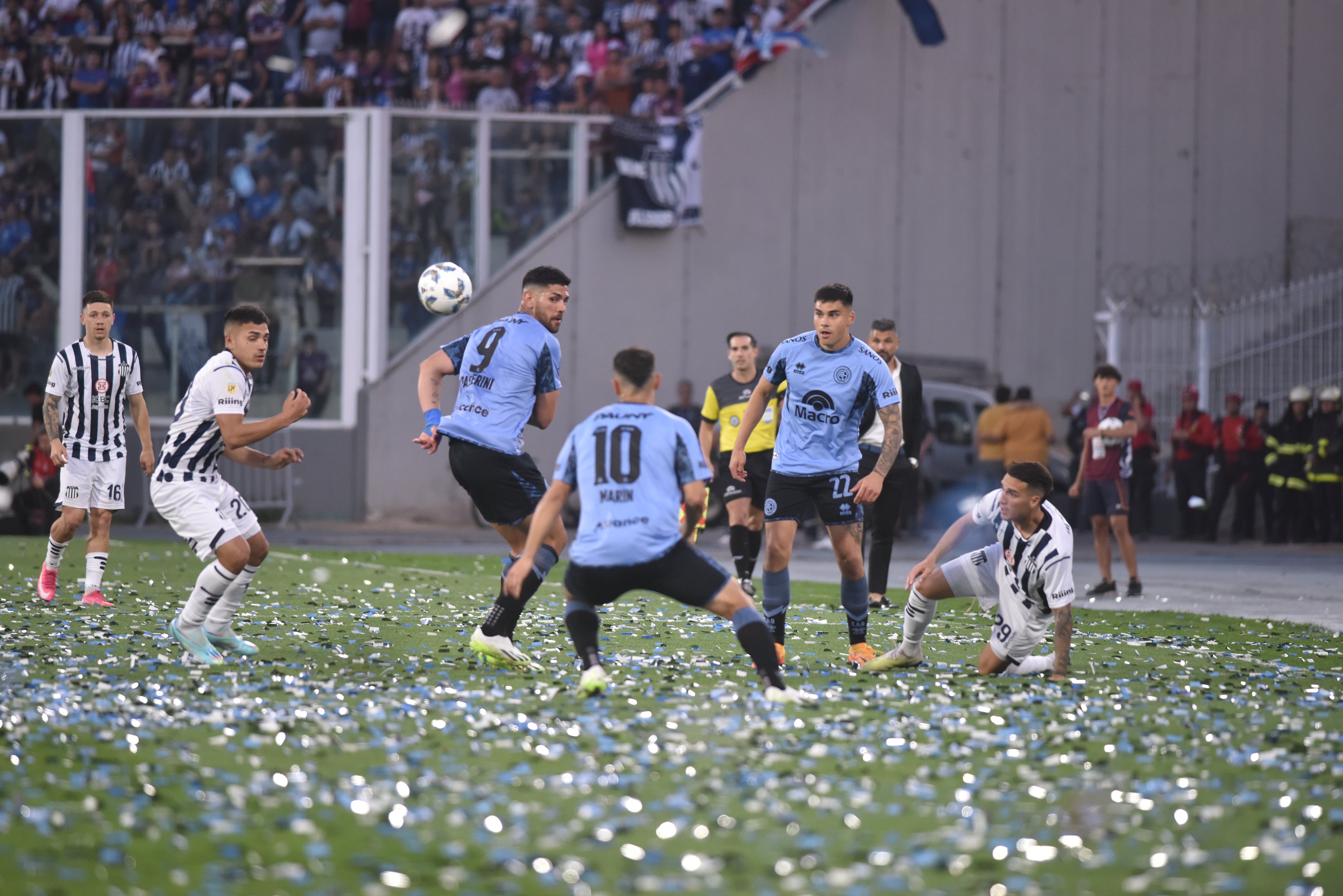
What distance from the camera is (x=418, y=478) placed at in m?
22.7

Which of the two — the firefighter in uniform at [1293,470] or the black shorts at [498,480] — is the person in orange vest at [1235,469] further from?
the black shorts at [498,480]

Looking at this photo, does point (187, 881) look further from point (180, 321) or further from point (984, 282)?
point (984, 282)

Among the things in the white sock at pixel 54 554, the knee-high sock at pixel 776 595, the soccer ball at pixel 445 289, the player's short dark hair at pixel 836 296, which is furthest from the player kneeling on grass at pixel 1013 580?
the white sock at pixel 54 554

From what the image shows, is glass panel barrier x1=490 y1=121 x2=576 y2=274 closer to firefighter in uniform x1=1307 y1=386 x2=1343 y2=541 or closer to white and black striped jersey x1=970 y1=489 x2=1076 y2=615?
firefighter in uniform x1=1307 y1=386 x2=1343 y2=541

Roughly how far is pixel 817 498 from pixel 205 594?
342cm

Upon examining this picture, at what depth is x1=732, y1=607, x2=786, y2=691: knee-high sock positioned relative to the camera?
681cm

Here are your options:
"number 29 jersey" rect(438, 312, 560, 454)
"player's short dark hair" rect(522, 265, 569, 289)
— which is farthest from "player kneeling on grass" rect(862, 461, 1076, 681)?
"player's short dark hair" rect(522, 265, 569, 289)

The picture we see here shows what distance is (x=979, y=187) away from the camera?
25391mm

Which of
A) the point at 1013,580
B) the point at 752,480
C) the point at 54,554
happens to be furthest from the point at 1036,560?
the point at 54,554

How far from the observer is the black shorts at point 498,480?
8.31 m

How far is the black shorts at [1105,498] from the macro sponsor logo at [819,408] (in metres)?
4.91

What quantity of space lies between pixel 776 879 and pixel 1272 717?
3.54 m

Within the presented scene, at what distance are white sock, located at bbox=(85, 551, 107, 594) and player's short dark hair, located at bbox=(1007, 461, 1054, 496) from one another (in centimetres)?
668

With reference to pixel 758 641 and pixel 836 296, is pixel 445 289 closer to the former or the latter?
pixel 836 296
